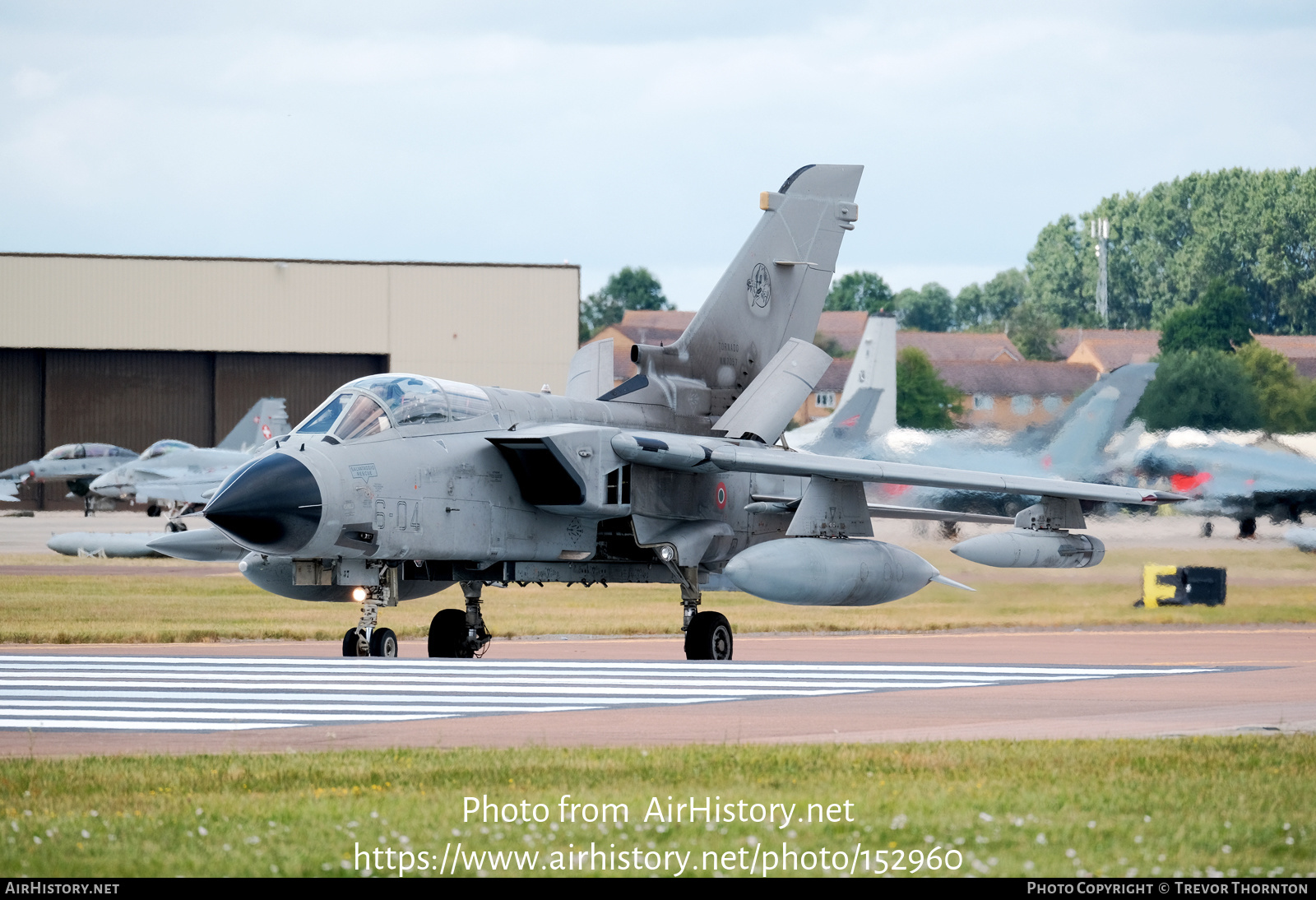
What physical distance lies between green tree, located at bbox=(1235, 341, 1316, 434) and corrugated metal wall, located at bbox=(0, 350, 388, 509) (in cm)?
3450

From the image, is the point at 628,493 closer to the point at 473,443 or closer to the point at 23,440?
the point at 473,443

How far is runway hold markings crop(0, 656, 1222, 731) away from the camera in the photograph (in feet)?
38.6

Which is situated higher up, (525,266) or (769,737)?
(525,266)

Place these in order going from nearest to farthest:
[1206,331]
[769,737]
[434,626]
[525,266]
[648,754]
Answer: [648,754]
[769,737]
[434,626]
[525,266]
[1206,331]

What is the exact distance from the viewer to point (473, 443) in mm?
17094

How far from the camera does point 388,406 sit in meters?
16.4

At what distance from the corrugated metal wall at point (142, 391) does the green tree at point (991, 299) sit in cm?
7147

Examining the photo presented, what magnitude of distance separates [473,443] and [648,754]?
8.26 meters

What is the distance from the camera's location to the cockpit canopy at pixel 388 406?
52.6ft

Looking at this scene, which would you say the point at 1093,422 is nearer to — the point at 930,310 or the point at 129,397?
the point at 129,397

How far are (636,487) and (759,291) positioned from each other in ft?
13.2

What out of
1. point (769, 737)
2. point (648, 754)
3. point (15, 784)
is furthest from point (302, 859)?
point (769, 737)

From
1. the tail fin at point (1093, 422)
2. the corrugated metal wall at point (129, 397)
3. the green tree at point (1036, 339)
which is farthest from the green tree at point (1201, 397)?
the green tree at point (1036, 339)

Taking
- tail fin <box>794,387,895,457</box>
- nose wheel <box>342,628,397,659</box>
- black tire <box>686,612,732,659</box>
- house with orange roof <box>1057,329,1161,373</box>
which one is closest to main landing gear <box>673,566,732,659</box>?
black tire <box>686,612,732,659</box>
